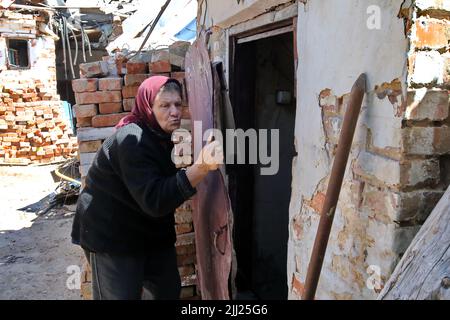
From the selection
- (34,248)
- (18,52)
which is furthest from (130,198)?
(18,52)

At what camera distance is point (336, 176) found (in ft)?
4.90

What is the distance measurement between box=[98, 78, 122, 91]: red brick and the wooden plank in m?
2.62

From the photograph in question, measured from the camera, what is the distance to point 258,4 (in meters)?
2.45

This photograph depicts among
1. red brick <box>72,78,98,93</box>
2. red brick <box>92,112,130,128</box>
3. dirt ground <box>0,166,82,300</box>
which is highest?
red brick <box>72,78,98,93</box>

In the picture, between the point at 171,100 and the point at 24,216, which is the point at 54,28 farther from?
the point at 171,100

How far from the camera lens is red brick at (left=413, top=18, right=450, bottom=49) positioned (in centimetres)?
130

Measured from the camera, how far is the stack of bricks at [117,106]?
3.24 metres

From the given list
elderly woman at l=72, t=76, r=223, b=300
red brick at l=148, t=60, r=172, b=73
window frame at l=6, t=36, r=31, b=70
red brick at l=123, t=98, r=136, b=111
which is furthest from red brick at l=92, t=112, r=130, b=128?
window frame at l=6, t=36, r=31, b=70

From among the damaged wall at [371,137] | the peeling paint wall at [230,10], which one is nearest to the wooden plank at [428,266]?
the damaged wall at [371,137]

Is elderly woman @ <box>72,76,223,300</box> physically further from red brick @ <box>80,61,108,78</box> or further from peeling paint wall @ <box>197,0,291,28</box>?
red brick @ <box>80,61,108,78</box>

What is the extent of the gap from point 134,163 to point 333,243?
98cm

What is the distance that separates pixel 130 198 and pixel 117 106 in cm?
139

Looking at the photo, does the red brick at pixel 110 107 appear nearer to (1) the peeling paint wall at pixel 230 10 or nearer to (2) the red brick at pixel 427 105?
(1) the peeling paint wall at pixel 230 10

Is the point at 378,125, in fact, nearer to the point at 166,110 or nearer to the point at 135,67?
the point at 166,110
